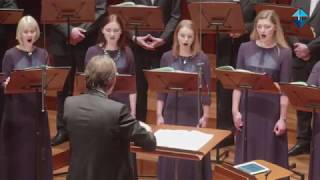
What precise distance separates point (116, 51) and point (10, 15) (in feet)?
3.20

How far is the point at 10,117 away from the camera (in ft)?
16.3

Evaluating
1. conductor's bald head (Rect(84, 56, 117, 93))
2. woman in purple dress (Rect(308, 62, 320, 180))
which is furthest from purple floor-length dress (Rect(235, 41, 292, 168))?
conductor's bald head (Rect(84, 56, 117, 93))

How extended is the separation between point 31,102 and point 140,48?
4.51 feet

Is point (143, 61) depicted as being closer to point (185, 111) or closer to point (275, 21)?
point (185, 111)

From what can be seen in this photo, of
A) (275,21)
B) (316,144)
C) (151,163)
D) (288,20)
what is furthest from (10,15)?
(316,144)

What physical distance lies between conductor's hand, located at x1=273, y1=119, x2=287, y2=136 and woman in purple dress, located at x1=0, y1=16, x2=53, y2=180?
5.82 feet

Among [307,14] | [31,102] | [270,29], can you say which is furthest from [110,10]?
[307,14]

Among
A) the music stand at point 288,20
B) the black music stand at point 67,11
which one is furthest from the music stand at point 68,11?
the music stand at point 288,20

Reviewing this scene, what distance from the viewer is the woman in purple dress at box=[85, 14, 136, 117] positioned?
5.02 m

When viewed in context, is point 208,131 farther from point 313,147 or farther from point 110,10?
point 110,10

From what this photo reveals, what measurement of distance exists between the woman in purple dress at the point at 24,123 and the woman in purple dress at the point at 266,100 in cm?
152

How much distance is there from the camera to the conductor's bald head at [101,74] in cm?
337

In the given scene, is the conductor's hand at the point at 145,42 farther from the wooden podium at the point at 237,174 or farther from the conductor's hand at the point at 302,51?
the wooden podium at the point at 237,174

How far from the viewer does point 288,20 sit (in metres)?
5.32
